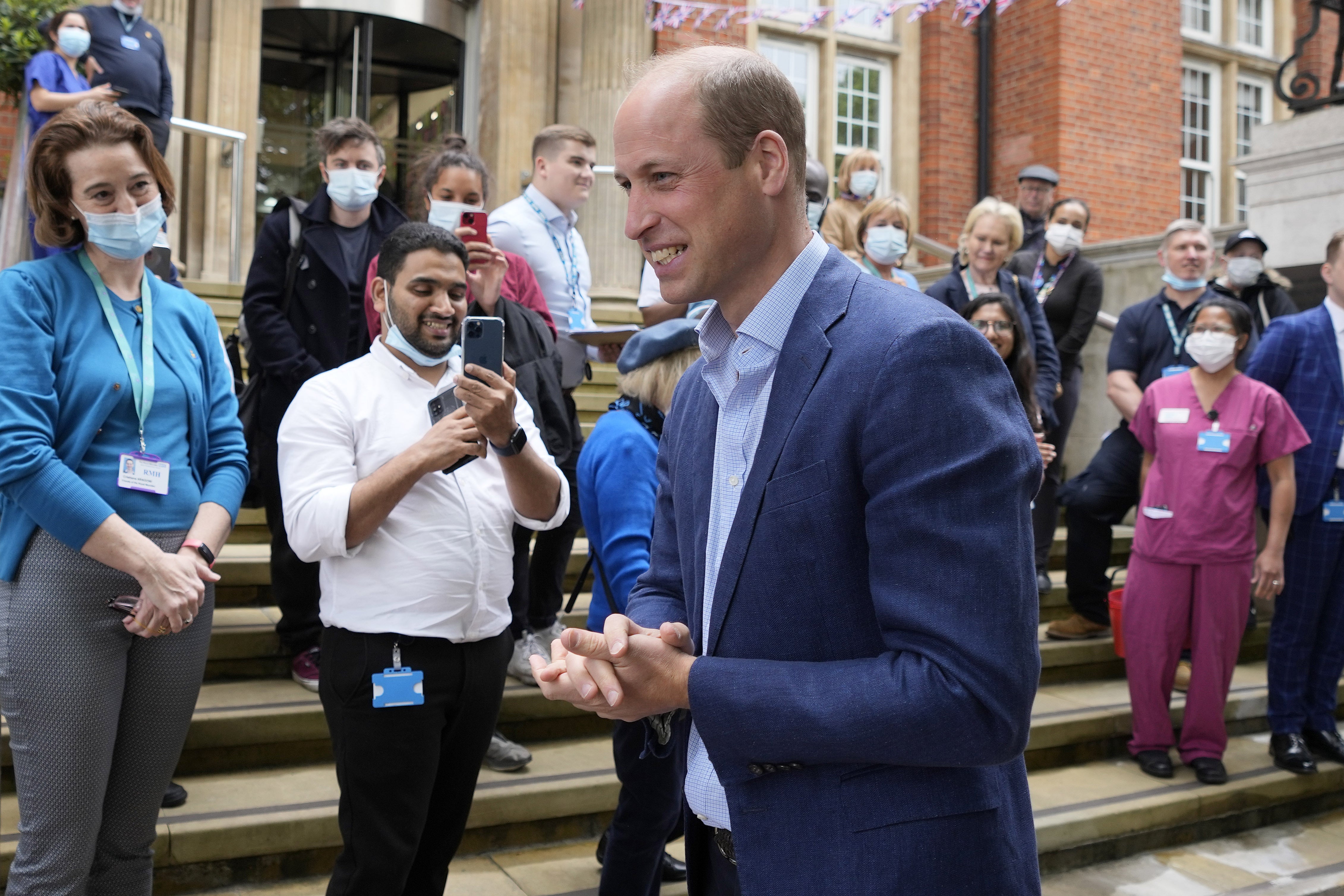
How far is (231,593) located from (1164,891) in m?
4.00

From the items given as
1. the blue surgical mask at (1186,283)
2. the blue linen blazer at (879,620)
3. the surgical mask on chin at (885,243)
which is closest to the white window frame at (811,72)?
the blue surgical mask at (1186,283)

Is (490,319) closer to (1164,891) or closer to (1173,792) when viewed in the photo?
(1164,891)

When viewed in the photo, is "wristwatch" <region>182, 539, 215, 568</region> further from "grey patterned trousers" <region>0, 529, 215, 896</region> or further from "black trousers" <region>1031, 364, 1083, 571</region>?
"black trousers" <region>1031, 364, 1083, 571</region>

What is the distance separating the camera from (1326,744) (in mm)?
5496

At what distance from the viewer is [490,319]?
2.65 m

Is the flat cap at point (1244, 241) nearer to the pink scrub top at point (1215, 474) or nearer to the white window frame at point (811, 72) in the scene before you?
the pink scrub top at point (1215, 474)

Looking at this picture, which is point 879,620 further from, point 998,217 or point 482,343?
point 998,217

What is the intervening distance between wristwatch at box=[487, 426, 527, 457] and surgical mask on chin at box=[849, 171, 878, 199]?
4.28 m

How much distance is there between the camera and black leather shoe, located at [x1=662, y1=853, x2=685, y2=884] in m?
3.95

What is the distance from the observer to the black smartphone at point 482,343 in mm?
2643

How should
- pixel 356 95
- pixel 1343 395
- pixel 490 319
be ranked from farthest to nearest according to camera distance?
pixel 356 95 < pixel 1343 395 < pixel 490 319

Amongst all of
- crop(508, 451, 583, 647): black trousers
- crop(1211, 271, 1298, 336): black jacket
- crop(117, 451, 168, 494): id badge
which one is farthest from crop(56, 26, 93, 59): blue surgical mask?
crop(1211, 271, 1298, 336): black jacket

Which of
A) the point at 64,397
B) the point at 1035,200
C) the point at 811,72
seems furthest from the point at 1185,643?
the point at 811,72

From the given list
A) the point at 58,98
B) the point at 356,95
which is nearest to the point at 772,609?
the point at 58,98
